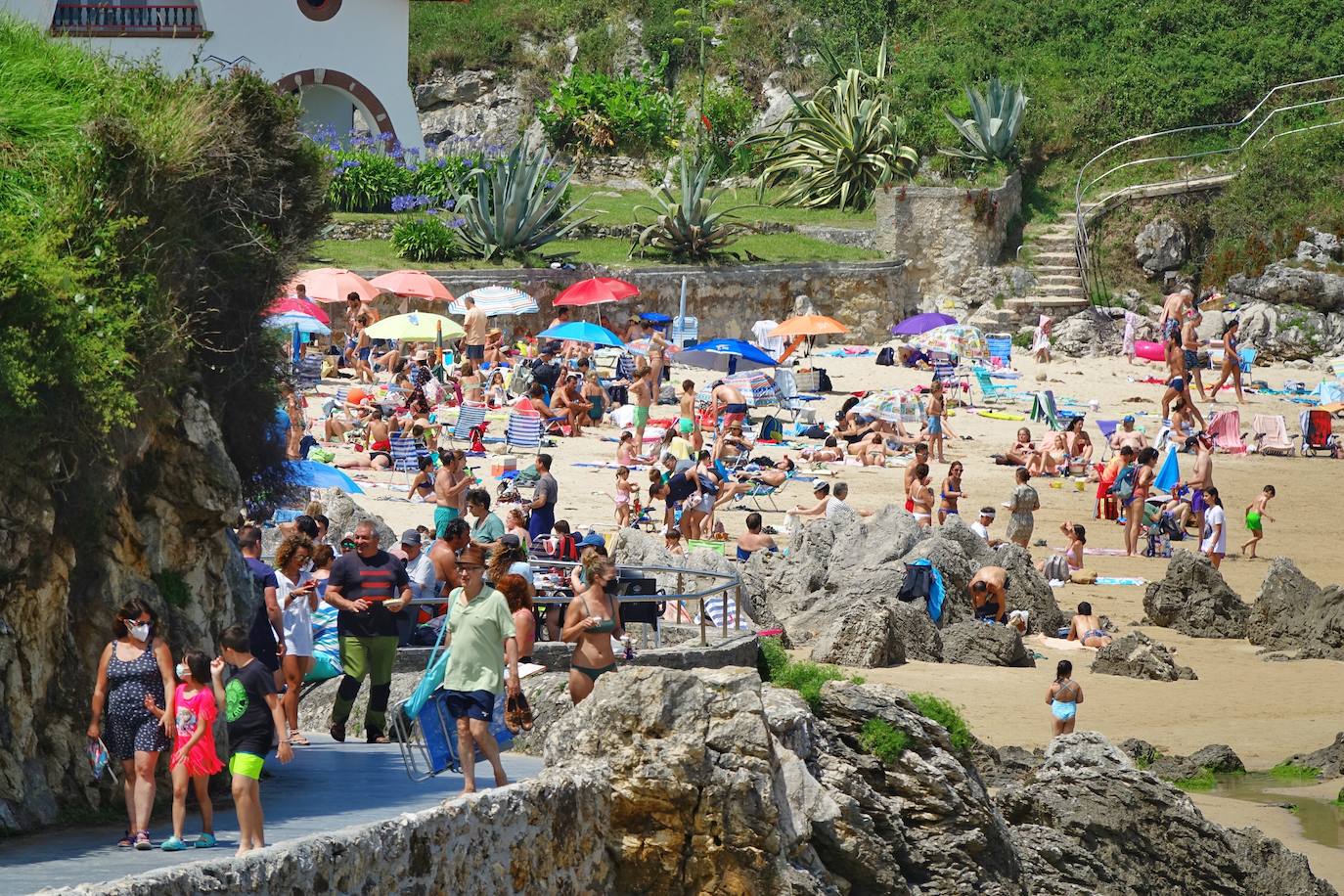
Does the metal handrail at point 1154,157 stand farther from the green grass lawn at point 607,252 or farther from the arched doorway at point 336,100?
the arched doorway at point 336,100

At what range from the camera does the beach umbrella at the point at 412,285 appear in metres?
24.1

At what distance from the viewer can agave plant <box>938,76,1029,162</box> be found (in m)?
33.3

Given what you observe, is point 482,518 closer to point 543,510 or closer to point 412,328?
point 543,510

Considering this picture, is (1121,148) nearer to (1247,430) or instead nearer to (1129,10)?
(1129,10)

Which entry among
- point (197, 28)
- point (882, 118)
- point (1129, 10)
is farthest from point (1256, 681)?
point (1129, 10)

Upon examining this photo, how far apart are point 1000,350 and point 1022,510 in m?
9.97

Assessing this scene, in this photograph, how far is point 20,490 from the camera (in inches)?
276

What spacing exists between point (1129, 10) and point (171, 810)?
1332 inches

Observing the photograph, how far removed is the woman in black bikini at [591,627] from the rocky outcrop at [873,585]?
563 cm

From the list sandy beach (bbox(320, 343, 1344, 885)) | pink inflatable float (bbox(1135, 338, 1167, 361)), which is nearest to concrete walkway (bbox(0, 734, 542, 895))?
sandy beach (bbox(320, 343, 1344, 885))

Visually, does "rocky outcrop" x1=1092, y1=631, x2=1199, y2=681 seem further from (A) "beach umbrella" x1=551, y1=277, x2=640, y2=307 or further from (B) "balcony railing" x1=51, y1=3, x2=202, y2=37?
(B) "balcony railing" x1=51, y1=3, x2=202, y2=37

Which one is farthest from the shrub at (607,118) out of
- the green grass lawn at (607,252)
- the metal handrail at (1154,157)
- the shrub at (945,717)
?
the shrub at (945,717)

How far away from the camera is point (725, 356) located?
25.3 metres

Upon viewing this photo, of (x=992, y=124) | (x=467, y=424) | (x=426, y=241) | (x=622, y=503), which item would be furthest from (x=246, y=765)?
(x=992, y=124)
